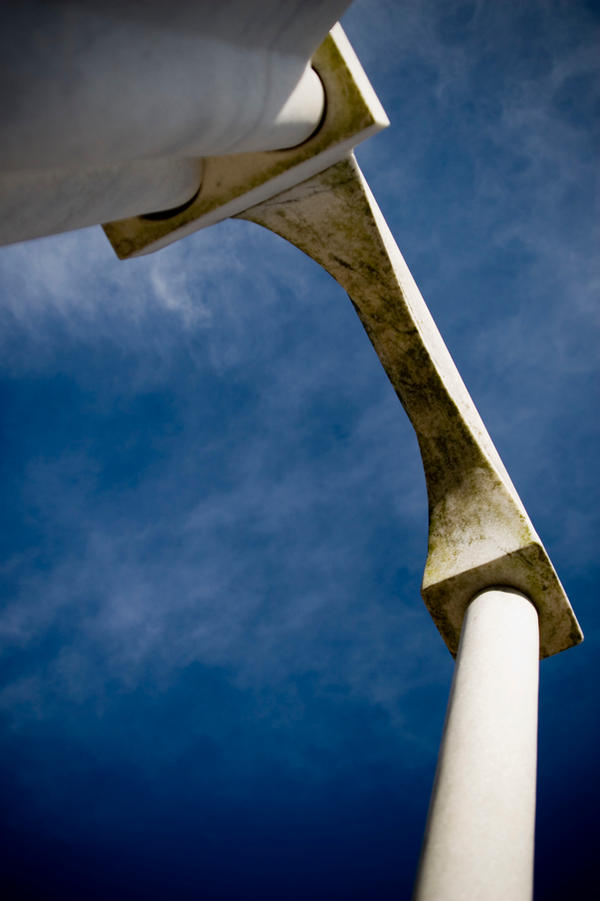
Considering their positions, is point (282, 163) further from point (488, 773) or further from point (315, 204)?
point (488, 773)

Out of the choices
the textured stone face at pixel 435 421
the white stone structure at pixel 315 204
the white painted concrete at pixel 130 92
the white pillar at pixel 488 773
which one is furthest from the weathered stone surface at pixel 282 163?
the white pillar at pixel 488 773

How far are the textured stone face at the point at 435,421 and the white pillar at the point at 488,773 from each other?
2.29ft

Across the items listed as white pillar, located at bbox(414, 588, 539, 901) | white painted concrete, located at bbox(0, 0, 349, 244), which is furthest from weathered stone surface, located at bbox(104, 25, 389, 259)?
white pillar, located at bbox(414, 588, 539, 901)

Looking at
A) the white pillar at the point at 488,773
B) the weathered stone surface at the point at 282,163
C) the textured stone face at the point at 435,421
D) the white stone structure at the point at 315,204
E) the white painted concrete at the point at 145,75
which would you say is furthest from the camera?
the textured stone face at the point at 435,421

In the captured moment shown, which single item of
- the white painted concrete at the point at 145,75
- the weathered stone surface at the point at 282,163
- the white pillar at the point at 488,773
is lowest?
the white pillar at the point at 488,773

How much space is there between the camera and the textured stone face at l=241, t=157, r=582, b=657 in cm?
854

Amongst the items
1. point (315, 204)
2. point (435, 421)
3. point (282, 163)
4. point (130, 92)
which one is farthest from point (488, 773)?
point (315, 204)

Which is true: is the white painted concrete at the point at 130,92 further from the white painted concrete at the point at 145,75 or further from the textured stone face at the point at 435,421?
the textured stone face at the point at 435,421

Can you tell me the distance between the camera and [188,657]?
1674 inches

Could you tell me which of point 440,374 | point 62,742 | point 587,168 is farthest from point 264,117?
point 62,742

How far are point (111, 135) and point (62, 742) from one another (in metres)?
44.4

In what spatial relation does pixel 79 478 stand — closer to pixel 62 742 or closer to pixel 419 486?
pixel 62 742

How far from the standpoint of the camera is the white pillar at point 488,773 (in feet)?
16.7

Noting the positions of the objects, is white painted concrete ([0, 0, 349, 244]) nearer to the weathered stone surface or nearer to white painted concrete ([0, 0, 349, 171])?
white painted concrete ([0, 0, 349, 171])
